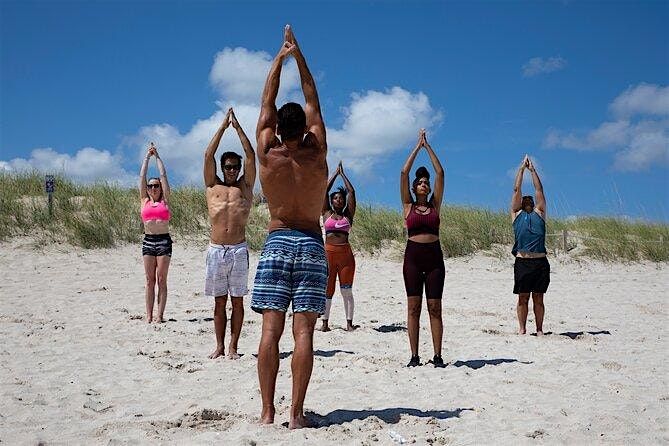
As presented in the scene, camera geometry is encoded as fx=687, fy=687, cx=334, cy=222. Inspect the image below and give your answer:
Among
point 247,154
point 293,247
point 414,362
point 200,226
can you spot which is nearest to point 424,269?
point 414,362

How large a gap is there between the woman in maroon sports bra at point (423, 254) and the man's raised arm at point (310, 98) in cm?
213

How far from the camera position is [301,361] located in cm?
407

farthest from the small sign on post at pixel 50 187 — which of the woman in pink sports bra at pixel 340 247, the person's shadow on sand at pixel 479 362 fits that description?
the person's shadow on sand at pixel 479 362

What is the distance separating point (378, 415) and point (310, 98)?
6.96ft

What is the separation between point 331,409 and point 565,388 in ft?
6.34

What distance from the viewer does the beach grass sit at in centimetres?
1573

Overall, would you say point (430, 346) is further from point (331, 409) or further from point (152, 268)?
point (152, 268)

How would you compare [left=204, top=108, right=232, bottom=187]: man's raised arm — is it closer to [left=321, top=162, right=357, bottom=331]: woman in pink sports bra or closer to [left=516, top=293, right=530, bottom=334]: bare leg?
[left=321, top=162, right=357, bottom=331]: woman in pink sports bra

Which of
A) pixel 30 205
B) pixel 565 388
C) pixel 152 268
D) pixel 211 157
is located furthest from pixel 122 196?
pixel 565 388

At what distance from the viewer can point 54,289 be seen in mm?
11555

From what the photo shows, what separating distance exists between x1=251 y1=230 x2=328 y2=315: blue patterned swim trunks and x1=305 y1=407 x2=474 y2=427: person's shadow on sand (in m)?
0.77

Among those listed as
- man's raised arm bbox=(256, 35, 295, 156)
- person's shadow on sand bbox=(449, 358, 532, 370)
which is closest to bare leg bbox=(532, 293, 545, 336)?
person's shadow on sand bbox=(449, 358, 532, 370)

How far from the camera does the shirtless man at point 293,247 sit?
411cm

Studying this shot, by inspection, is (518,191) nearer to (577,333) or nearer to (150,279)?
(577,333)
